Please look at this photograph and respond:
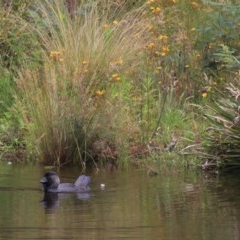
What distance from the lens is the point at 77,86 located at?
12.3m

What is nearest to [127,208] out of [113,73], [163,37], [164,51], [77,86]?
[77,86]

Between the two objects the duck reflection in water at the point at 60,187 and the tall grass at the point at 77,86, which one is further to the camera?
the tall grass at the point at 77,86

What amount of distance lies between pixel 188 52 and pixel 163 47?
545mm

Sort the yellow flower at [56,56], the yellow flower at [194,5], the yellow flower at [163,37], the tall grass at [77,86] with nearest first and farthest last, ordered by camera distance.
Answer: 1. the tall grass at [77,86]
2. the yellow flower at [56,56]
3. the yellow flower at [163,37]
4. the yellow flower at [194,5]

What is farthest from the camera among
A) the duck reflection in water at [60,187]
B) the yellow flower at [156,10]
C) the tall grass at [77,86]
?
the yellow flower at [156,10]

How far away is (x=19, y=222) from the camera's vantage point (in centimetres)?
850

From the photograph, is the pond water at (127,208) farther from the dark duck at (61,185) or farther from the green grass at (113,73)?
the green grass at (113,73)

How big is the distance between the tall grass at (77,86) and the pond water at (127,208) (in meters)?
0.65

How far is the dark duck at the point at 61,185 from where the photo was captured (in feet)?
33.2

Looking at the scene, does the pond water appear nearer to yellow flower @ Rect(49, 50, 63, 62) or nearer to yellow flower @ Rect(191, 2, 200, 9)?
yellow flower @ Rect(49, 50, 63, 62)

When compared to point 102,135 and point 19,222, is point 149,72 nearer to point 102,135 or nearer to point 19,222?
point 102,135

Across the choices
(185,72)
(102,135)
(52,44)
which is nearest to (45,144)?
(102,135)

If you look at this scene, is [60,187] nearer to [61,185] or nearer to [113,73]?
[61,185]

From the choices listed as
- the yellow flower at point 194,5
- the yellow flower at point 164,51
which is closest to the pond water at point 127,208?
the yellow flower at point 164,51
